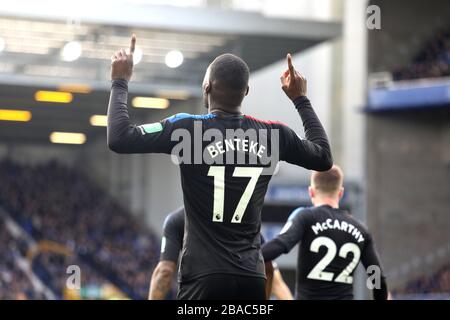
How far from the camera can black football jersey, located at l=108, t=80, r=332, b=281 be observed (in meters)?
3.85

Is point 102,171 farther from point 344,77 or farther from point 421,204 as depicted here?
point 421,204

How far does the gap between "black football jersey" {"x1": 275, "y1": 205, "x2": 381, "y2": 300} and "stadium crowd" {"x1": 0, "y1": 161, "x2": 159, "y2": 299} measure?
77.6ft

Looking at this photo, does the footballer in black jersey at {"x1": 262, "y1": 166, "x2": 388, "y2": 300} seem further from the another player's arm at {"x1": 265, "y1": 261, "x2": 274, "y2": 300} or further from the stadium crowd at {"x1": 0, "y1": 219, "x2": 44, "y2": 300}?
the stadium crowd at {"x1": 0, "y1": 219, "x2": 44, "y2": 300}

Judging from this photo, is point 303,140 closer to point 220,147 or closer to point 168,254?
point 220,147

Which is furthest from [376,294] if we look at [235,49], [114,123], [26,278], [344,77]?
[344,77]

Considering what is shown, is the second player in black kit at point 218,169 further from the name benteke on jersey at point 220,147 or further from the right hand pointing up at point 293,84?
the right hand pointing up at point 293,84

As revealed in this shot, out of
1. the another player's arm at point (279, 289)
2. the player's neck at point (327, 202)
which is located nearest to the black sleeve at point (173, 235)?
the another player's arm at point (279, 289)

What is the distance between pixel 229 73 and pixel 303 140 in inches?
19.9

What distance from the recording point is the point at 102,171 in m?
40.1

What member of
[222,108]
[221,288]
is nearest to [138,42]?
[222,108]

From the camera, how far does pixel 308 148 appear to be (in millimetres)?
4094

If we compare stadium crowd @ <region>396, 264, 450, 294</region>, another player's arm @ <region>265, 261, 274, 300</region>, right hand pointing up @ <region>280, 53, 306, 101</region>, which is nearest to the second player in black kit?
right hand pointing up @ <region>280, 53, 306, 101</region>
